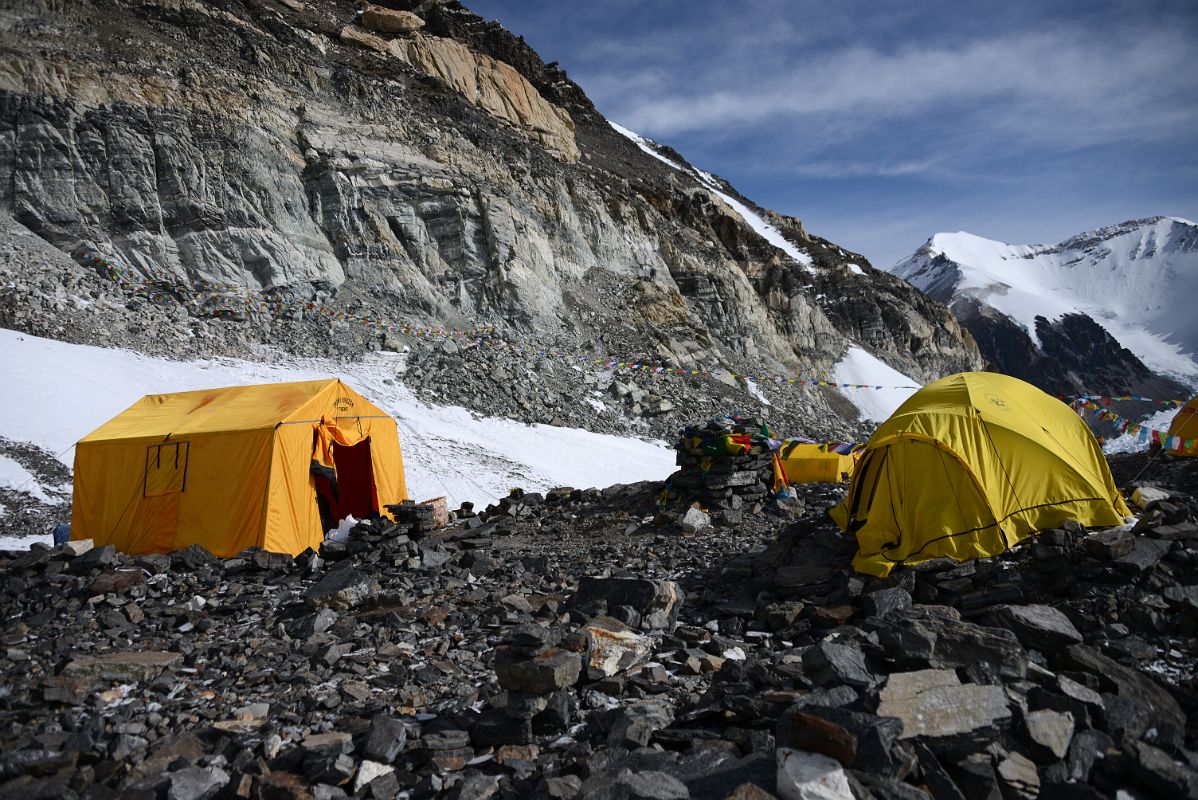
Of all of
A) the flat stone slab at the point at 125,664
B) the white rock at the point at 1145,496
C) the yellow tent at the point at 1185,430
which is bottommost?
the flat stone slab at the point at 125,664

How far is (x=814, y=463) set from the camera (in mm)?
16047

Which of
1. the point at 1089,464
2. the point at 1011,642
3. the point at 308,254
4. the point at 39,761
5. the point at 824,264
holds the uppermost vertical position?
the point at 824,264

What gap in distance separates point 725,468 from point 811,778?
823 cm

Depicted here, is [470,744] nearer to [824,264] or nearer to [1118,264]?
[824,264]

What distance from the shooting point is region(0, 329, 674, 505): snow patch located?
1350 centimetres

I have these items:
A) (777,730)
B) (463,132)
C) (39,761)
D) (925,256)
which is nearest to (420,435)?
(39,761)

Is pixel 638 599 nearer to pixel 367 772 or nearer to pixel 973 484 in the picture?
pixel 367 772

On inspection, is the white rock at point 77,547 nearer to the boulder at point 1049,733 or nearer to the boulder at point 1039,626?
the boulder at point 1049,733

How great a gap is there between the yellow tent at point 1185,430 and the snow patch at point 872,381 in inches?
914

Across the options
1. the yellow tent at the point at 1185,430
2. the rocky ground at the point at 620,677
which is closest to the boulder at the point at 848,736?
the rocky ground at the point at 620,677

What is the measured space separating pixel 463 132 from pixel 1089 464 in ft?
103

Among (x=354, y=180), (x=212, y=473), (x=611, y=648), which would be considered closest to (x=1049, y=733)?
(x=611, y=648)

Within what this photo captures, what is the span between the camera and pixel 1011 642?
3.66 metres

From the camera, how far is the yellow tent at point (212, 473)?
29.1ft
